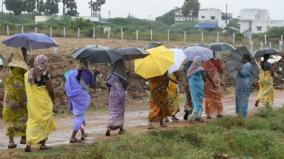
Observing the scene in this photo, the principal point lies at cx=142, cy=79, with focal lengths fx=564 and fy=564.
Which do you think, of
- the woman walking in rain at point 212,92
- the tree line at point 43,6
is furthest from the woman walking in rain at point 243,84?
the tree line at point 43,6

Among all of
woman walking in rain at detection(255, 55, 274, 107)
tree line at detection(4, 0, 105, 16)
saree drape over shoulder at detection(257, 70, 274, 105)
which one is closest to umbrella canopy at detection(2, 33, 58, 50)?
woman walking in rain at detection(255, 55, 274, 107)

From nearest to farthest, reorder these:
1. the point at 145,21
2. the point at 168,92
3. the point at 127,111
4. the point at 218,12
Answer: the point at 168,92, the point at 127,111, the point at 145,21, the point at 218,12

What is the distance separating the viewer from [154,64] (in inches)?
442

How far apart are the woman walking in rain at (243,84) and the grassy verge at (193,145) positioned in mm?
1091

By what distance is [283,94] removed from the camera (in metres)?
23.3

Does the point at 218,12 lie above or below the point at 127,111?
above

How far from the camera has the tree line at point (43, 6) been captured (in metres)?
76.1

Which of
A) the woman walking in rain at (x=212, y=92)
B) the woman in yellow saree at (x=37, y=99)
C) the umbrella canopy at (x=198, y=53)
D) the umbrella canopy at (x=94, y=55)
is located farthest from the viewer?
the woman walking in rain at (x=212, y=92)

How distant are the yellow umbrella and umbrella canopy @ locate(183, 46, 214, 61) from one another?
1226mm

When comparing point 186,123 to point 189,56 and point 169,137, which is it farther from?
point 169,137

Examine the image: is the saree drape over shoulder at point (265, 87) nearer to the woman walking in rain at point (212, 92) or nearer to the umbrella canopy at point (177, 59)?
the woman walking in rain at point (212, 92)

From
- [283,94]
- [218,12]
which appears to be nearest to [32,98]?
[283,94]

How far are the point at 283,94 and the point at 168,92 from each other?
1175 cm

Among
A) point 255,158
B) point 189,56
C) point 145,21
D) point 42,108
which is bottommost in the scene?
point 255,158
